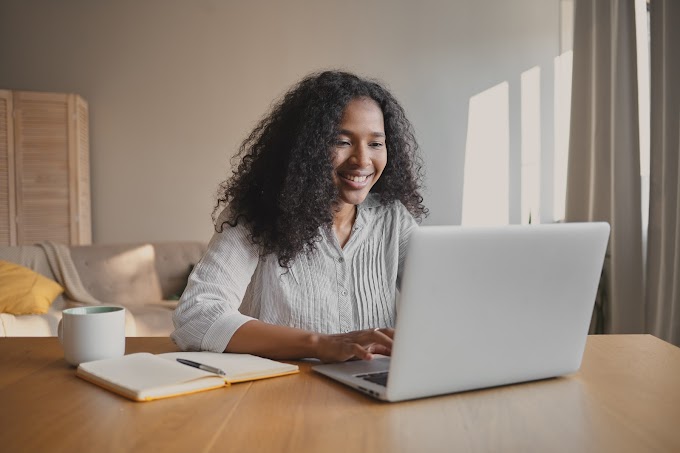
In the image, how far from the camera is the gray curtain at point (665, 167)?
3.10 m

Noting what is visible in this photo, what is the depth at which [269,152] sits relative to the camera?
1.62m

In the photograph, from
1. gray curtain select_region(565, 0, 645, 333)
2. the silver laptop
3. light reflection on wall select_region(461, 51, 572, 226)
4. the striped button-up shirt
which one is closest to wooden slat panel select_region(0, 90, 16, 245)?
light reflection on wall select_region(461, 51, 572, 226)

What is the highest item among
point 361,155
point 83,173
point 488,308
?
point 83,173

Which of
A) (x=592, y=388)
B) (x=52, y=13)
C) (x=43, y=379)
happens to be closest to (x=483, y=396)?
(x=592, y=388)

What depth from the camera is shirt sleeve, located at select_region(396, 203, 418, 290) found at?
167 cm

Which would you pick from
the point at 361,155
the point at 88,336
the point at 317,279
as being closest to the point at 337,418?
the point at 88,336

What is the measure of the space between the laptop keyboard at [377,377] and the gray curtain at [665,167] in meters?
2.54

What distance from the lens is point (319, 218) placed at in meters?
1.54

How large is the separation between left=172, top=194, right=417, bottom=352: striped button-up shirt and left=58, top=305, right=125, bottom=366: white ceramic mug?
0.52 ft

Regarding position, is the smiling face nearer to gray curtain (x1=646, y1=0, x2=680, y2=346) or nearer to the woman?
the woman

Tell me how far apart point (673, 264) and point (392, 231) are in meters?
2.10

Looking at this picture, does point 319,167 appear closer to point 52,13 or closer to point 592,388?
point 592,388

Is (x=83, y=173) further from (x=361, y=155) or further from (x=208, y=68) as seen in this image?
(x=361, y=155)

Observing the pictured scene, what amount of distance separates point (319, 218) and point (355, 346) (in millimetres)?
475
